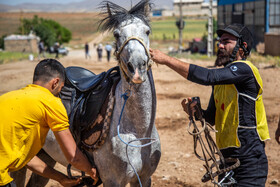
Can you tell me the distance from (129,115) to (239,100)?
3.30 feet

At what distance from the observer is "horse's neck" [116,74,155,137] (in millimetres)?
2977

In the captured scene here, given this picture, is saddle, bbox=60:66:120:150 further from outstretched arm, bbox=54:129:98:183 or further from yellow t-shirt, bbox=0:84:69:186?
yellow t-shirt, bbox=0:84:69:186

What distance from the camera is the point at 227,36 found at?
3176mm

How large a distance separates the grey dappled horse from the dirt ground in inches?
96.5

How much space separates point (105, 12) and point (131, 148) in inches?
52.1

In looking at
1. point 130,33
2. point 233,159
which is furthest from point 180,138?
point 130,33

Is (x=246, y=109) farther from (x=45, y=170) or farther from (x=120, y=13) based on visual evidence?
(x=45, y=170)

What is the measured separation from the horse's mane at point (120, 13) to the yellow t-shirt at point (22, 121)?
0.89 metres

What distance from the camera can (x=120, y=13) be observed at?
121 inches

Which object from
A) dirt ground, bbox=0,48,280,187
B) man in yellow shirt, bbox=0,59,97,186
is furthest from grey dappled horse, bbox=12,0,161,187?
dirt ground, bbox=0,48,280,187

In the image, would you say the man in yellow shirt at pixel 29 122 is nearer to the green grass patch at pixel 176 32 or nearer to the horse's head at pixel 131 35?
the horse's head at pixel 131 35

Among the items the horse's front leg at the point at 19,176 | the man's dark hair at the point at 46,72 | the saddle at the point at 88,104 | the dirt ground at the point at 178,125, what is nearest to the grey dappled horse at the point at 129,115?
the saddle at the point at 88,104

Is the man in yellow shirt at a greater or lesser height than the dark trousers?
greater

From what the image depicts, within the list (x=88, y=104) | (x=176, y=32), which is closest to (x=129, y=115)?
(x=88, y=104)
